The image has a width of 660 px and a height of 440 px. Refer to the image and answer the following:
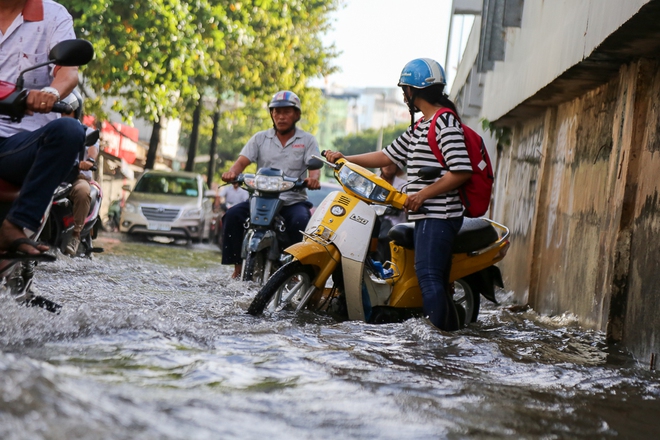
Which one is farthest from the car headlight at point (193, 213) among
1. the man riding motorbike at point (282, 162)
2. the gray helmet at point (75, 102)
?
the gray helmet at point (75, 102)

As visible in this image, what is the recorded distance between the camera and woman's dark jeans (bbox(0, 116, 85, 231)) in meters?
4.45

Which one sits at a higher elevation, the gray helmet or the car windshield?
the gray helmet

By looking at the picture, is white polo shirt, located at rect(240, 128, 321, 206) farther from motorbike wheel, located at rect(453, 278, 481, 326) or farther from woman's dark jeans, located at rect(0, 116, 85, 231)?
woman's dark jeans, located at rect(0, 116, 85, 231)

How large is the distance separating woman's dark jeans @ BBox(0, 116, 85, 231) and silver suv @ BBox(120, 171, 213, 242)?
17.1 m

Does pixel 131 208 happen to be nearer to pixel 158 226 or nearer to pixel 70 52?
pixel 158 226

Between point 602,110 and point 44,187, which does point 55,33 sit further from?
point 602,110

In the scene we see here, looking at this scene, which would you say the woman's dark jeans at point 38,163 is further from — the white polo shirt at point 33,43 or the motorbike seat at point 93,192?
the motorbike seat at point 93,192

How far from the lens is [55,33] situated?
5.07 m

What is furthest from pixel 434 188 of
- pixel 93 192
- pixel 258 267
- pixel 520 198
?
pixel 520 198

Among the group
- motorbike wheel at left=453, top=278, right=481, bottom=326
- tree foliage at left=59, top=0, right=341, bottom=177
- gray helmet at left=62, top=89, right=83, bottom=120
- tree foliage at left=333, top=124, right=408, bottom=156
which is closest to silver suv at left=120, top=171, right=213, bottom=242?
tree foliage at left=59, top=0, right=341, bottom=177

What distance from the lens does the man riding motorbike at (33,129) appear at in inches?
174

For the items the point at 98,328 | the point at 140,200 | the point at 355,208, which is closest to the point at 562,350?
the point at 355,208

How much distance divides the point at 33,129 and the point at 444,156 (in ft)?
8.33

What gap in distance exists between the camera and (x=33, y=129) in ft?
16.2
